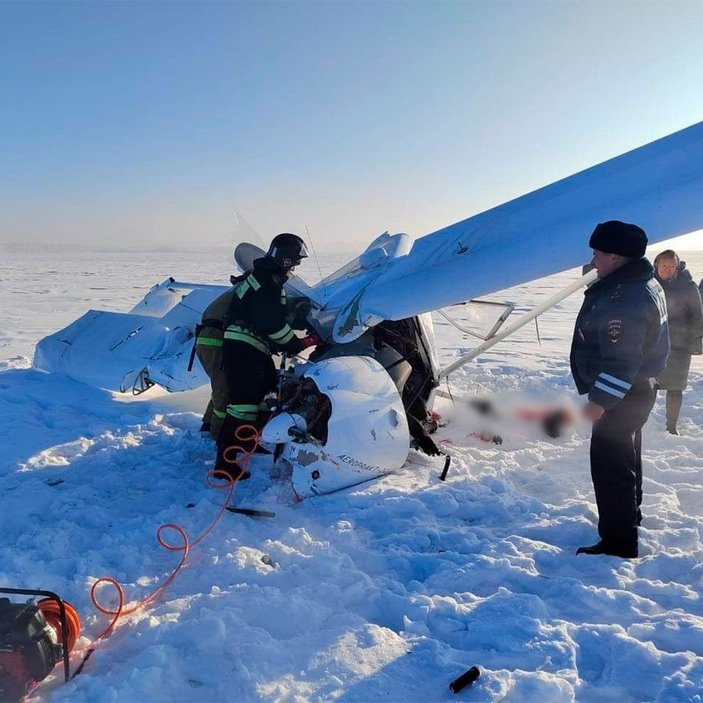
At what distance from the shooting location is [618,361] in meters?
3.25

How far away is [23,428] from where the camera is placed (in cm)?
567

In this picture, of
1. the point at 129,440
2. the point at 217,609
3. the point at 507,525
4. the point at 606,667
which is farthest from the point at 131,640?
the point at 129,440

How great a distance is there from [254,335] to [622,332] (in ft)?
9.31

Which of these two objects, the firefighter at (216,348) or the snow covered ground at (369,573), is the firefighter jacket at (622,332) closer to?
the snow covered ground at (369,573)

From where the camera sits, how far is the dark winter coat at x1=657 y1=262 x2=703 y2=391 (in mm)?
6051

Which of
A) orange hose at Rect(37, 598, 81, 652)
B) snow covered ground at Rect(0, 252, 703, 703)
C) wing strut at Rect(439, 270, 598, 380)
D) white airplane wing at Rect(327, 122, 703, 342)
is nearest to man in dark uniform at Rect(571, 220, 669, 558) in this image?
snow covered ground at Rect(0, 252, 703, 703)

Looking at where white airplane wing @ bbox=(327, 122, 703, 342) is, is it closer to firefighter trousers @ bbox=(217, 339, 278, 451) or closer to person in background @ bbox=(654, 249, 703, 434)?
firefighter trousers @ bbox=(217, 339, 278, 451)

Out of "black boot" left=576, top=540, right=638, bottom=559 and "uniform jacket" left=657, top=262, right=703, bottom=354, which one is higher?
"uniform jacket" left=657, top=262, right=703, bottom=354

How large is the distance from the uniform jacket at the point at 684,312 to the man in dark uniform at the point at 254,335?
4.02 meters

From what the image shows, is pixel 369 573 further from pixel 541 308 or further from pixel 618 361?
pixel 541 308

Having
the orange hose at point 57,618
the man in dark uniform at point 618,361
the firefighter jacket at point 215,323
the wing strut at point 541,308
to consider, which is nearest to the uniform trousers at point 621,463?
the man in dark uniform at point 618,361

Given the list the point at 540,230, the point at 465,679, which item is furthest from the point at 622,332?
the point at 465,679

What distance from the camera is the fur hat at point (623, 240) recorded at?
324 centimetres

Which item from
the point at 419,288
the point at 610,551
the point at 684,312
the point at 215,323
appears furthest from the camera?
the point at 684,312
